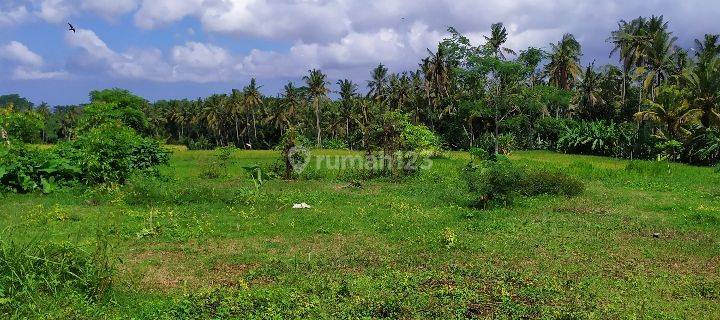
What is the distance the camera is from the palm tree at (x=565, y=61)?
52.3 meters

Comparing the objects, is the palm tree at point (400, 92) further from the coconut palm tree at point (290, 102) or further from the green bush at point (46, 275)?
the green bush at point (46, 275)

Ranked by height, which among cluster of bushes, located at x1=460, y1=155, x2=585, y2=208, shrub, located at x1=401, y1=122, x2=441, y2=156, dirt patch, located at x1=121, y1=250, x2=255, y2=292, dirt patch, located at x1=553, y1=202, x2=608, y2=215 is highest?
shrub, located at x1=401, y1=122, x2=441, y2=156

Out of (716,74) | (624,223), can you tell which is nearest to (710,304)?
(624,223)

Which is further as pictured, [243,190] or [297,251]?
[243,190]

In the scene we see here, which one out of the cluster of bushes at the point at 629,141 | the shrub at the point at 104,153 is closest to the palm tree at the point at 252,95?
the cluster of bushes at the point at 629,141

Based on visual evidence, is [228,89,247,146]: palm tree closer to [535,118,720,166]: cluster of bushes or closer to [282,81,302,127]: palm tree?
[282,81,302,127]: palm tree

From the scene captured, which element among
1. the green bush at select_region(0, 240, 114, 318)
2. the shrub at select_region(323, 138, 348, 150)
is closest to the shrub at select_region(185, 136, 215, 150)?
the shrub at select_region(323, 138, 348, 150)

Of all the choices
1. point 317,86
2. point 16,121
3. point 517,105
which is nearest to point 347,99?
point 317,86

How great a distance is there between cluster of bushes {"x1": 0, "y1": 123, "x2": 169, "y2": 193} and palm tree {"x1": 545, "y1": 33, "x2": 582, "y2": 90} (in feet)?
140

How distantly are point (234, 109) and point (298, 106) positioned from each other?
27.8ft

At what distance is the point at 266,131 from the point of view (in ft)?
252

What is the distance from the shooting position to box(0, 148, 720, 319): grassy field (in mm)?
7559

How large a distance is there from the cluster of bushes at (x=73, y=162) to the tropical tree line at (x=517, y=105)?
82.9 inches

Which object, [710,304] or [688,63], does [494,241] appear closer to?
[710,304]
